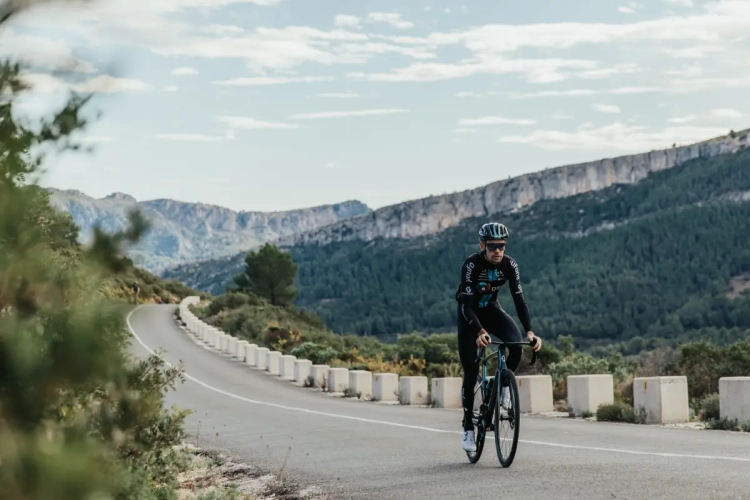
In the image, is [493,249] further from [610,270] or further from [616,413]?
[610,270]

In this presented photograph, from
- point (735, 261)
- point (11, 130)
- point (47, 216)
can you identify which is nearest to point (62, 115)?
point (11, 130)

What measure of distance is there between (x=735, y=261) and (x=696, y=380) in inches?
4657

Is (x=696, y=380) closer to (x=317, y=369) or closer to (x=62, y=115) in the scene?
(x=317, y=369)

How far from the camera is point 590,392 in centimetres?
1888

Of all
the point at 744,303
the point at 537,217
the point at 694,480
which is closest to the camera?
the point at 694,480

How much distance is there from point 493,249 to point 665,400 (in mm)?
7422

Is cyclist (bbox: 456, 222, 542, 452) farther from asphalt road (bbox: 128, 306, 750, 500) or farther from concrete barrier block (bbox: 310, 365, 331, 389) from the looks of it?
concrete barrier block (bbox: 310, 365, 331, 389)

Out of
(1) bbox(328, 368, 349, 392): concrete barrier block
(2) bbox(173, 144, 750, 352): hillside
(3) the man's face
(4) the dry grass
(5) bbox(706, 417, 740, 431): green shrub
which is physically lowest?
(4) the dry grass

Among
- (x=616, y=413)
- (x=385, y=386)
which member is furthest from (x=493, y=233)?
(x=385, y=386)

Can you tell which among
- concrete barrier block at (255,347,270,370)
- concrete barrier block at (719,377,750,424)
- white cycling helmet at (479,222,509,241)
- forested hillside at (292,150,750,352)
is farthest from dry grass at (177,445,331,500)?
forested hillside at (292,150,750,352)

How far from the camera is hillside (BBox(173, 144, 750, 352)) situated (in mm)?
124375

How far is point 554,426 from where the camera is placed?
55.3 ft

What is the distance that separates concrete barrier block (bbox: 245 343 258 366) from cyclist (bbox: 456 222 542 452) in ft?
115

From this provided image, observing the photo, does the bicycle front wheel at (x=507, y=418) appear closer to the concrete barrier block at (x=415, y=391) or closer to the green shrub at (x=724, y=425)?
the green shrub at (x=724, y=425)
